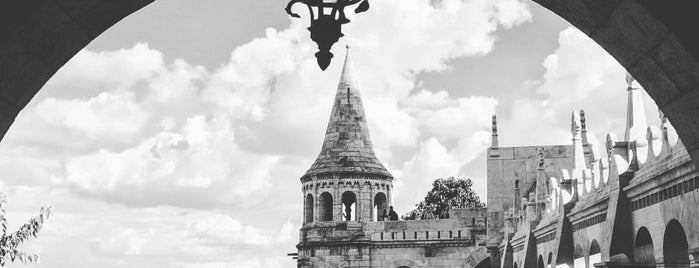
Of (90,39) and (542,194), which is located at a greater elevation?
(542,194)

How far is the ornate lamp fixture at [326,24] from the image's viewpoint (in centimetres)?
412

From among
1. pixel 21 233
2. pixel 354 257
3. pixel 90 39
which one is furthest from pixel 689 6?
pixel 354 257

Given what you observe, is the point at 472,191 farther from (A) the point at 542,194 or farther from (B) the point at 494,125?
(A) the point at 542,194

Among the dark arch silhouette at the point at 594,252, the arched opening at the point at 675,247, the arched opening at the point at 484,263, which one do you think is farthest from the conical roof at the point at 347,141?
the arched opening at the point at 675,247

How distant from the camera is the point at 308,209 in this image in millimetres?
34281

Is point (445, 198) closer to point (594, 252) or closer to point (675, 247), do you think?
point (594, 252)

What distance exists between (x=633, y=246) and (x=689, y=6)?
370 inches

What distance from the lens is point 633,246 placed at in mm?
12445

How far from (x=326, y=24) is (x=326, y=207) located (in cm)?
3017

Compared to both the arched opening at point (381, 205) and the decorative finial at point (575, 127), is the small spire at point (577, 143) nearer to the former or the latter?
the decorative finial at point (575, 127)

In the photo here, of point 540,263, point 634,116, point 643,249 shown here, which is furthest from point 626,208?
point 540,263

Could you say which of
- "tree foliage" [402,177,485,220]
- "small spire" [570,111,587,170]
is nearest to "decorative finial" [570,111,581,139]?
"small spire" [570,111,587,170]

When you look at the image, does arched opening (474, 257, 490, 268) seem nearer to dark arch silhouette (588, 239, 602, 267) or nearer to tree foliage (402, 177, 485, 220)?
dark arch silhouette (588, 239, 602, 267)

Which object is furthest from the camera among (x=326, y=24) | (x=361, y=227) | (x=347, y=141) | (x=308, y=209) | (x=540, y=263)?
(x=347, y=141)
